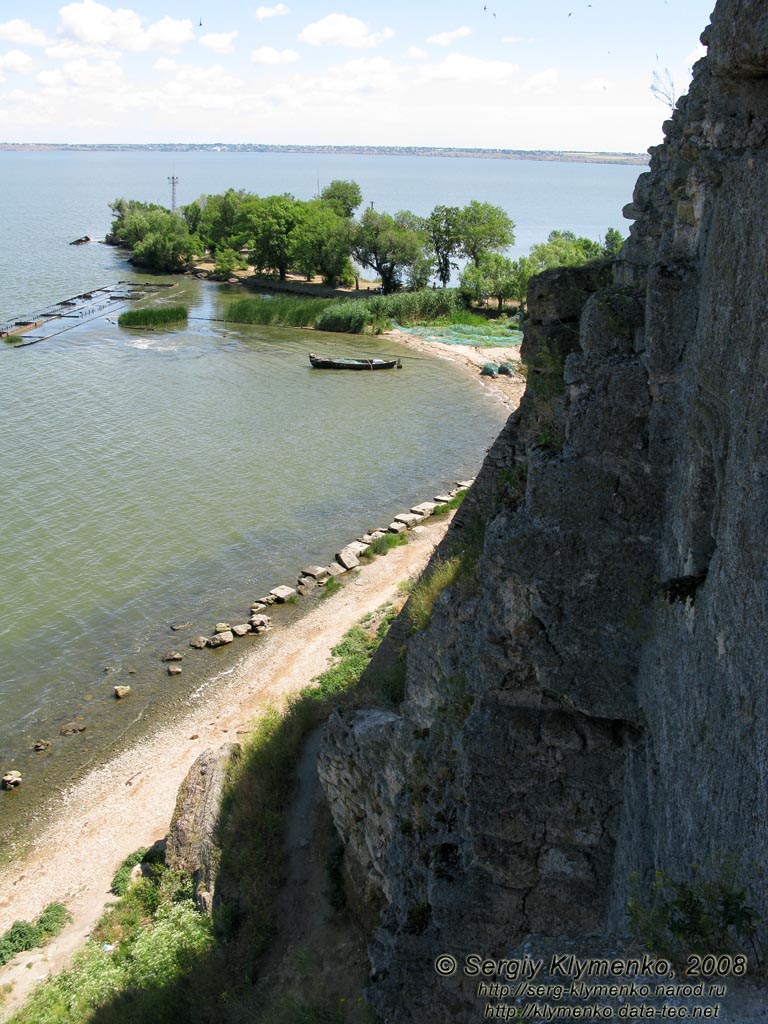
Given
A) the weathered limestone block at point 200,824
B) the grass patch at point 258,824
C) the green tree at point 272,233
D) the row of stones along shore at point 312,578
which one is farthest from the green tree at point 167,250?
the weathered limestone block at point 200,824

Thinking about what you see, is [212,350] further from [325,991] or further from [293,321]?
[325,991]

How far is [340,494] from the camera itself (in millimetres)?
35875

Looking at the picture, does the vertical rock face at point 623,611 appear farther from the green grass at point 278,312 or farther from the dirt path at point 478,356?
the green grass at point 278,312

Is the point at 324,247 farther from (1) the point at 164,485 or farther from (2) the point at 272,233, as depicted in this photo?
(1) the point at 164,485

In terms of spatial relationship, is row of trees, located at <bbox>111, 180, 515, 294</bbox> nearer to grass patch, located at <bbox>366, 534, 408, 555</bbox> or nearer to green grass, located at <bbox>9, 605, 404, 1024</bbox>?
grass patch, located at <bbox>366, 534, 408, 555</bbox>

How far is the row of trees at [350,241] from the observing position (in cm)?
7569

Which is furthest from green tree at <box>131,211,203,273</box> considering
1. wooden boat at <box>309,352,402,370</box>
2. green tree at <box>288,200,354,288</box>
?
wooden boat at <box>309,352,402,370</box>

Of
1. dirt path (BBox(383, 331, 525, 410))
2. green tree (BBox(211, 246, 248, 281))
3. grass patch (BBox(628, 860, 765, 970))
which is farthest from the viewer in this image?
green tree (BBox(211, 246, 248, 281))

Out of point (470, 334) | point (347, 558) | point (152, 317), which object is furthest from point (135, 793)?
point (152, 317)

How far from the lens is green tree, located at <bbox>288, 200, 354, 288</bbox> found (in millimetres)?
77188

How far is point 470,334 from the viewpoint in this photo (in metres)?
65.8

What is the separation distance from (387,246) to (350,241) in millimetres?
3964

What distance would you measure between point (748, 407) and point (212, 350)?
57354 millimetres

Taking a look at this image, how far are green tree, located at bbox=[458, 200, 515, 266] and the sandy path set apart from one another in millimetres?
56442
